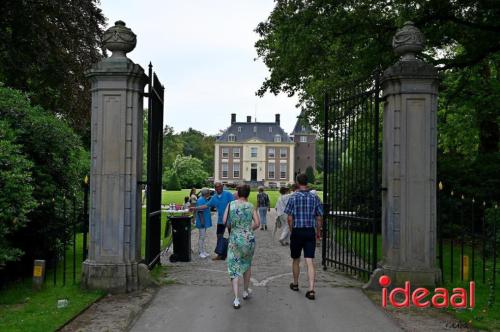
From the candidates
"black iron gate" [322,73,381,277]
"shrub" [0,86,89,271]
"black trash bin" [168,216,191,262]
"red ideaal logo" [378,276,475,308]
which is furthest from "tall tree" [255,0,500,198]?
"shrub" [0,86,89,271]

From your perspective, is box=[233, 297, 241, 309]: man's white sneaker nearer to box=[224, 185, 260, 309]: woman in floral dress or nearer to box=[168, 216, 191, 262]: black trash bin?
box=[224, 185, 260, 309]: woman in floral dress

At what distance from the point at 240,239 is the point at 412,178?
2.89 metres

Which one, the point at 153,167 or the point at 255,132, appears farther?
the point at 255,132

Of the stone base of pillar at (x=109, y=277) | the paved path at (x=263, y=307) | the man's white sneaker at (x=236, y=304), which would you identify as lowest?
the paved path at (x=263, y=307)

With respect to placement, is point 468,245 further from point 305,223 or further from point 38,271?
point 38,271

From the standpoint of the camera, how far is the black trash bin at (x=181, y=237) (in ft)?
33.3

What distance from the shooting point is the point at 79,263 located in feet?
32.2

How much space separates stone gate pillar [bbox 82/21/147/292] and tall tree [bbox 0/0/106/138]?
8.09 m

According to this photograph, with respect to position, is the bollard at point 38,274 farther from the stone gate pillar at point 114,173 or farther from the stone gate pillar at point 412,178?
the stone gate pillar at point 412,178

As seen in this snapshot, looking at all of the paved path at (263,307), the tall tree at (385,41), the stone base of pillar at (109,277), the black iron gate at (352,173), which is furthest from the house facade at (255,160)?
the stone base of pillar at (109,277)

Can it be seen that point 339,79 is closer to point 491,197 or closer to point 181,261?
point 491,197

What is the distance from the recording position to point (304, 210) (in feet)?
22.7

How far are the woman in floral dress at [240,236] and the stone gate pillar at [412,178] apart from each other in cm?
230

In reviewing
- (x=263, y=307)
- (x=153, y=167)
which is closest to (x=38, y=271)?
(x=153, y=167)
